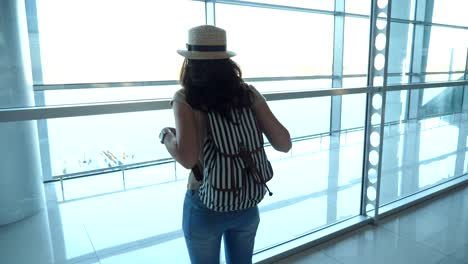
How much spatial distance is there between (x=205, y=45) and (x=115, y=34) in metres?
3.28

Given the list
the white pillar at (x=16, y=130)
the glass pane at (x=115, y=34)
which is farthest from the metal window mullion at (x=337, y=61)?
the white pillar at (x=16, y=130)

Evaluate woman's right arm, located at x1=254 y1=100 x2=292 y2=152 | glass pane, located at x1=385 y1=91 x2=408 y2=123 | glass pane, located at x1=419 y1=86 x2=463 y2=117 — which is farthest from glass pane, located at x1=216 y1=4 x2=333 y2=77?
woman's right arm, located at x1=254 y1=100 x2=292 y2=152

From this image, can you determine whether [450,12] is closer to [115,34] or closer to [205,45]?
[115,34]

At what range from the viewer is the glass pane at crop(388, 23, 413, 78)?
3.31 m

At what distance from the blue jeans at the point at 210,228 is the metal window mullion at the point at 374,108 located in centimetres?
176

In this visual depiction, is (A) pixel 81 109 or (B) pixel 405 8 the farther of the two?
(B) pixel 405 8

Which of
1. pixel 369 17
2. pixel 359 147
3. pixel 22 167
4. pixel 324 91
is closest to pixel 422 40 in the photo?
pixel 359 147

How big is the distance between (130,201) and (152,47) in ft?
5.87

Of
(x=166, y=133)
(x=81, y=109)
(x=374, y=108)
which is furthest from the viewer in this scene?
(x=374, y=108)

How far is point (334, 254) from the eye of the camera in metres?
2.34

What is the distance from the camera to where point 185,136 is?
41.1 inches

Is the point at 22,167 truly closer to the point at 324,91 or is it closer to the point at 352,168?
the point at 324,91

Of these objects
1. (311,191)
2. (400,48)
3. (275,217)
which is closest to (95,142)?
(275,217)

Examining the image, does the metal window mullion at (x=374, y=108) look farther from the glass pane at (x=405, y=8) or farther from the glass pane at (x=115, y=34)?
the glass pane at (x=405, y=8)
